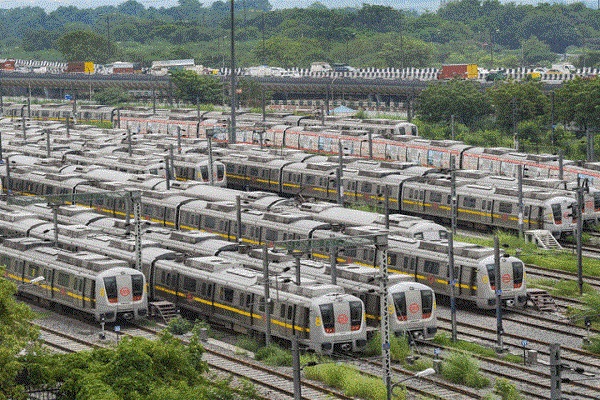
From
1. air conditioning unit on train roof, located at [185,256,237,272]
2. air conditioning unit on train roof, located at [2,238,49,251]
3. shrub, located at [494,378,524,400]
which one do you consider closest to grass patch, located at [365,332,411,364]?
shrub, located at [494,378,524,400]

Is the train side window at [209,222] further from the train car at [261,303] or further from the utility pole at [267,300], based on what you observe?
the utility pole at [267,300]

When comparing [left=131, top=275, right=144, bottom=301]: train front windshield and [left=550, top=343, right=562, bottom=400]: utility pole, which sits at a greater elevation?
[left=550, top=343, right=562, bottom=400]: utility pole

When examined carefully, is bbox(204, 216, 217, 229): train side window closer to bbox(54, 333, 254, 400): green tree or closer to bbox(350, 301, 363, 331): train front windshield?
bbox(350, 301, 363, 331): train front windshield

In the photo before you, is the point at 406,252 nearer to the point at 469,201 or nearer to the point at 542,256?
the point at 542,256

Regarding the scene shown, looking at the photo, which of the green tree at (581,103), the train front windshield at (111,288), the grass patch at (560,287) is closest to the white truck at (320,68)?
the green tree at (581,103)

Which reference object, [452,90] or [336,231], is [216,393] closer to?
[336,231]

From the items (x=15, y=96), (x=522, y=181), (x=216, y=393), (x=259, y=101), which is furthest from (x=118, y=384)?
(x=15, y=96)
